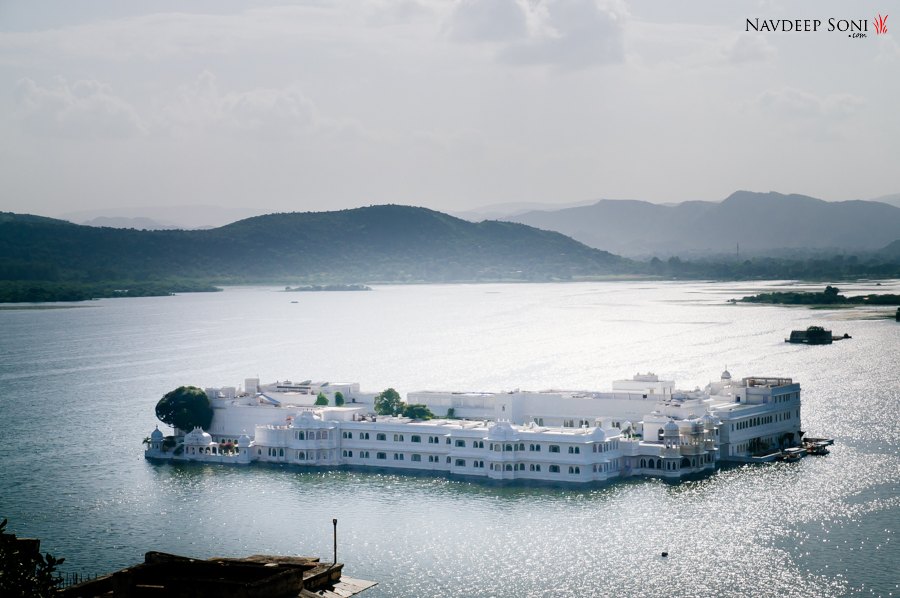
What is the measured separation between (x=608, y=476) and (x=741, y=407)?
1056cm

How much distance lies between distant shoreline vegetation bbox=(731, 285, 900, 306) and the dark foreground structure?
457 ft

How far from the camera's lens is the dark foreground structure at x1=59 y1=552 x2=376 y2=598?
111 feet

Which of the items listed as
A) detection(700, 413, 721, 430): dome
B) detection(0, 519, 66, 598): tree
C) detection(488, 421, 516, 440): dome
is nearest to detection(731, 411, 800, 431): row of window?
detection(700, 413, 721, 430): dome

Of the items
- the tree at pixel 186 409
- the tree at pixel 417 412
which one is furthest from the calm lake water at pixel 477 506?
the tree at pixel 417 412

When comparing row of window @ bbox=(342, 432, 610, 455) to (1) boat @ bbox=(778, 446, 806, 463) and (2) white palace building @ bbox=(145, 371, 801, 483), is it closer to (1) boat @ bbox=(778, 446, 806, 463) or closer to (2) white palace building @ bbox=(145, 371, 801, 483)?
(2) white palace building @ bbox=(145, 371, 801, 483)

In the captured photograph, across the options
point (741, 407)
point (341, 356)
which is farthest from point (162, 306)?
point (741, 407)

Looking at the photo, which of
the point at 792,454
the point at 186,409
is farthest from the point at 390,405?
the point at 792,454

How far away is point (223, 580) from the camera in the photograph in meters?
33.8

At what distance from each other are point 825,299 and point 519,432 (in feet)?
421

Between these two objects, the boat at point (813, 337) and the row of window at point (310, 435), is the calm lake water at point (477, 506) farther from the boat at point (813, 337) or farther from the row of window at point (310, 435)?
the boat at point (813, 337)

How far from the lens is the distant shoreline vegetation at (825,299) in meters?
167

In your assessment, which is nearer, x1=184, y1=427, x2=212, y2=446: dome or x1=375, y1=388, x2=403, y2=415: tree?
x1=184, y1=427, x2=212, y2=446: dome

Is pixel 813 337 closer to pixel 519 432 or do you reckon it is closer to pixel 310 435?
pixel 519 432

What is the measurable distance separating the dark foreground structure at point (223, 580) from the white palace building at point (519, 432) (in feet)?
50.9
